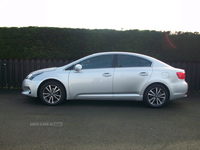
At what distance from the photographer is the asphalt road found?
3.22m

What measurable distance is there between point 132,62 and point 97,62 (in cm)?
106

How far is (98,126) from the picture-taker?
4078 millimetres

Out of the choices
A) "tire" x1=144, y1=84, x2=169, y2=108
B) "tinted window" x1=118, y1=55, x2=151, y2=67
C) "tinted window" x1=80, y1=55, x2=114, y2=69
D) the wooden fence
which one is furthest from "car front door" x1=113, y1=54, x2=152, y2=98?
the wooden fence

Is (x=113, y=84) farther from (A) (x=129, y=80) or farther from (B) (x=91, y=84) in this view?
(B) (x=91, y=84)

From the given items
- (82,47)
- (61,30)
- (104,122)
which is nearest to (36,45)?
(61,30)

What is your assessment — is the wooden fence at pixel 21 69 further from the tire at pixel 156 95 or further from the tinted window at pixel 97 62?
the tire at pixel 156 95

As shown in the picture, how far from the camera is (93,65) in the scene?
5.92 m

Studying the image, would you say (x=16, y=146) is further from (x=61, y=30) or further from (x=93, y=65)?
(x=61, y=30)

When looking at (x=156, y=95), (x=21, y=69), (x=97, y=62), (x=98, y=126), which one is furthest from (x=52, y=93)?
(x=21, y=69)

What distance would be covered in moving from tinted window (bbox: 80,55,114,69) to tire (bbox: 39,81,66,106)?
97 centimetres

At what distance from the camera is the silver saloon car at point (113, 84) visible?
5684 mm

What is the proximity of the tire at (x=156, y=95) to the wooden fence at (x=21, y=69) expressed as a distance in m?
3.69

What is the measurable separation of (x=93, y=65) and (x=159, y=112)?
2.31 m

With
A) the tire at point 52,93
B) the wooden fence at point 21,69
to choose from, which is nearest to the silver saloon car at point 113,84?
the tire at point 52,93
